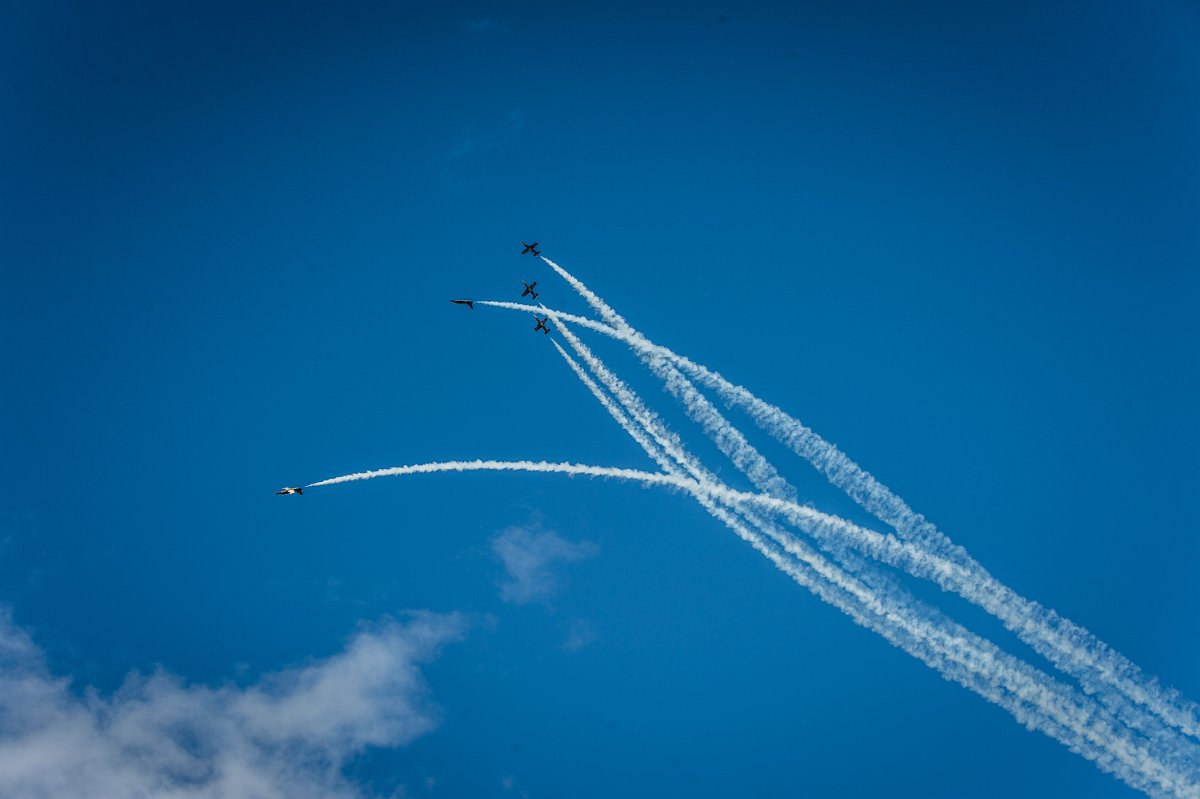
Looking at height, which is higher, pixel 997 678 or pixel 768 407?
pixel 768 407

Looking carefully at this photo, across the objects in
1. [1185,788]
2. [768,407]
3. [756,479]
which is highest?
[768,407]

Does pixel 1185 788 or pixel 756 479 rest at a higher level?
pixel 756 479

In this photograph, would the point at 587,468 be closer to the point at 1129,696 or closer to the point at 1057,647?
the point at 1057,647

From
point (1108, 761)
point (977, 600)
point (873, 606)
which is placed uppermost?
point (873, 606)

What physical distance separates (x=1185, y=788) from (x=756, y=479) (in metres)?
24.2

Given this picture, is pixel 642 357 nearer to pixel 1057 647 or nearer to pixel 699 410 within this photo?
pixel 699 410

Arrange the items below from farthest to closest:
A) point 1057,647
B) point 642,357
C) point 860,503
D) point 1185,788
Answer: point 642,357 → point 860,503 → point 1057,647 → point 1185,788

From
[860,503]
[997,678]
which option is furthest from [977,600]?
[860,503]

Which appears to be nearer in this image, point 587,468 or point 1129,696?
point 1129,696

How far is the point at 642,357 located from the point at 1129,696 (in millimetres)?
30111

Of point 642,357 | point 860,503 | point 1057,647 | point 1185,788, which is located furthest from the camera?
point 642,357

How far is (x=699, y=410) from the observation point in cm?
4794

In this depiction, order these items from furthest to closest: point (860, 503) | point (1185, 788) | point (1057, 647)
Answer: point (860, 503), point (1057, 647), point (1185, 788)

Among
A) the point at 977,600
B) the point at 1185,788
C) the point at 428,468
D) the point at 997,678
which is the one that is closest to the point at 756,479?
the point at 977,600
